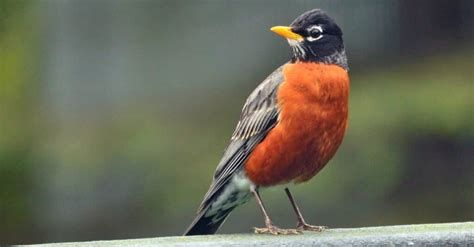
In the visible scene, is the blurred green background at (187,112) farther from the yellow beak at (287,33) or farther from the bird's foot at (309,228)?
the yellow beak at (287,33)

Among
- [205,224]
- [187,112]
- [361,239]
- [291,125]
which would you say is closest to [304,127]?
[291,125]

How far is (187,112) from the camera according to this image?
7.04m

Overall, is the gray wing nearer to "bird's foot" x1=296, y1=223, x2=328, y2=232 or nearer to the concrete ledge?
"bird's foot" x1=296, y1=223, x2=328, y2=232

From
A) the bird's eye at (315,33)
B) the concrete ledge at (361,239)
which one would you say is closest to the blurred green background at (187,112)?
the bird's eye at (315,33)

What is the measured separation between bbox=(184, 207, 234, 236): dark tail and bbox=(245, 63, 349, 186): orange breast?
226 millimetres

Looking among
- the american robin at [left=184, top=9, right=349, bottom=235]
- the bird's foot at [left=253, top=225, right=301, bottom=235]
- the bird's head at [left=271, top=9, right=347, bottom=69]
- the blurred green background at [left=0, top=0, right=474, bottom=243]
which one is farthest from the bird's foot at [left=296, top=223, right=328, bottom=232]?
Result: the blurred green background at [left=0, top=0, right=474, bottom=243]

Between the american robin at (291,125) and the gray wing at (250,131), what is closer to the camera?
the american robin at (291,125)

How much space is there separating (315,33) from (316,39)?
2 centimetres

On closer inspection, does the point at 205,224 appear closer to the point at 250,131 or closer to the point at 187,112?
the point at 250,131

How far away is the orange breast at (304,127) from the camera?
15.4ft

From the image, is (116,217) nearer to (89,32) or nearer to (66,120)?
(66,120)

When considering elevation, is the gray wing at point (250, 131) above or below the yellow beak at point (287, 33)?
below

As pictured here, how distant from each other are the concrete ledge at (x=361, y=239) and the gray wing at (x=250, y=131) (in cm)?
59

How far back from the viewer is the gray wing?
15.8ft
